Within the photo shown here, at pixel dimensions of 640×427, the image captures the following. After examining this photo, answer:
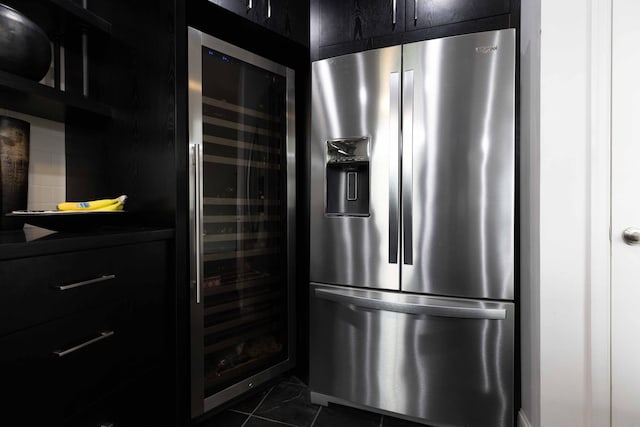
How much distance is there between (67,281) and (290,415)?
1.30 meters

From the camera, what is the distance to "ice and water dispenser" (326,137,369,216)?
1.79m

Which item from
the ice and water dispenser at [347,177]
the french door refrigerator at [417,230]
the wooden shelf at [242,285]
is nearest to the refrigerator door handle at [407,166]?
the french door refrigerator at [417,230]

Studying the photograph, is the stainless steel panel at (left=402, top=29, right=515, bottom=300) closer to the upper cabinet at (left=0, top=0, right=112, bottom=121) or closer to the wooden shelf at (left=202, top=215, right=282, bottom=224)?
the wooden shelf at (left=202, top=215, right=282, bottom=224)

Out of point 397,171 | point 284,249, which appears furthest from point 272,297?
point 397,171

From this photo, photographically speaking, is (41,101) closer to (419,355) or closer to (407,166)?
(407,166)

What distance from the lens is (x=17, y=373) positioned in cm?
92

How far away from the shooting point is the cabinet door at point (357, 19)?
181cm

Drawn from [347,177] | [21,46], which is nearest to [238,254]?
[347,177]

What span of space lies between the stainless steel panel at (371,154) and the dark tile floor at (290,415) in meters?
0.70

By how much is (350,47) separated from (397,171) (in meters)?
0.80

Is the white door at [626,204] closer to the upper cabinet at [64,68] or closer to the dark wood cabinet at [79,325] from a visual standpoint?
the dark wood cabinet at [79,325]

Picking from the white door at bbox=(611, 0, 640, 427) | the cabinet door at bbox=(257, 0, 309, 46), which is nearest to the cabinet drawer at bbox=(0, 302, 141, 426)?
the cabinet door at bbox=(257, 0, 309, 46)

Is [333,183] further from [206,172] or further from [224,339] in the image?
[224,339]

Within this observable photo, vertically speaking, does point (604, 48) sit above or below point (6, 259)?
above
